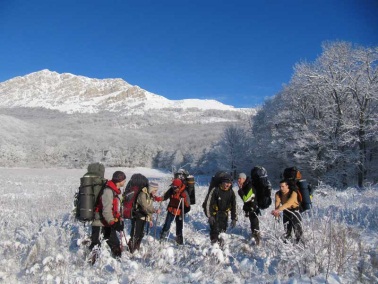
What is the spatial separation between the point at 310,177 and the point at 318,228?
23290 millimetres

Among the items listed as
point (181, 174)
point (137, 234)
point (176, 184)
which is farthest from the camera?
point (181, 174)

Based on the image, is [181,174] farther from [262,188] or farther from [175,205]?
[262,188]

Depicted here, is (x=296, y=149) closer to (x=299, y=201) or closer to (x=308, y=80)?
(x=308, y=80)

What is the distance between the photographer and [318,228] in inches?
204

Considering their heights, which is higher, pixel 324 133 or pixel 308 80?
pixel 308 80

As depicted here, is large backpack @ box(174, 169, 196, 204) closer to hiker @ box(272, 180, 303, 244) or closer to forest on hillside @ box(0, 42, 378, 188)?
hiker @ box(272, 180, 303, 244)

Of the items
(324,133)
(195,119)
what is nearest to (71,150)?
(324,133)

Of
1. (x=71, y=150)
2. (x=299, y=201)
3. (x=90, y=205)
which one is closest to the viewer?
(x=90, y=205)

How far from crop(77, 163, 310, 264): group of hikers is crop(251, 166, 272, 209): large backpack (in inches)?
0.8

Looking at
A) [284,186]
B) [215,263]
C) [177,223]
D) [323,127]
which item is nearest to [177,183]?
[177,223]

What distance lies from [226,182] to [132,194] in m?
1.90

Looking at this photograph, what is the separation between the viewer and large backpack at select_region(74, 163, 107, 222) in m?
5.62

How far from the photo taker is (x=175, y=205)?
7.24 meters

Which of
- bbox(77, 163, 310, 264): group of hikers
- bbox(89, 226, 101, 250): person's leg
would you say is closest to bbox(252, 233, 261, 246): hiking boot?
bbox(77, 163, 310, 264): group of hikers
